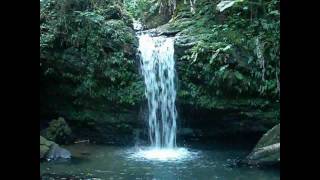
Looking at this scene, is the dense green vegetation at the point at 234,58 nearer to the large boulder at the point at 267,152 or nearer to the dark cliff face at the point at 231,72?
the dark cliff face at the point at 231,72

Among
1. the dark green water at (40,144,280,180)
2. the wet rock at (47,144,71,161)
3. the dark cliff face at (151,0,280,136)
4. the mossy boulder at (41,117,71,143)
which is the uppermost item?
the dark cliff face at (151,0,280,136)

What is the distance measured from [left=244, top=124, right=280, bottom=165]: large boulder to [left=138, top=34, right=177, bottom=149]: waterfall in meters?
3.35

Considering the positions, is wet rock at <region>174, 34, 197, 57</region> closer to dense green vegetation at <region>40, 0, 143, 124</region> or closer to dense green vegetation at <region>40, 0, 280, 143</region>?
dense green vegetation at <region>40, 0, 280, 143</region>

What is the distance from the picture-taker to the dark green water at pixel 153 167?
29.9ft

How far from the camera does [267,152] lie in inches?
385

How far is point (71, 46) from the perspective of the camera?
12547 mm

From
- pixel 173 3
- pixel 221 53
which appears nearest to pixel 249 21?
pixel 221 53

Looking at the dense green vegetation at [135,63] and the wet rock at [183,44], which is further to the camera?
the wet rock at [183,44]

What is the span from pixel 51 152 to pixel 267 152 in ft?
16.4

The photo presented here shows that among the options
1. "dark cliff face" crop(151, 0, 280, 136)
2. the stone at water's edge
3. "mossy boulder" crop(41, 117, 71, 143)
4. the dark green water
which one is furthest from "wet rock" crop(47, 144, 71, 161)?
"dark cliff face" crop(151, 0, 280, 136)

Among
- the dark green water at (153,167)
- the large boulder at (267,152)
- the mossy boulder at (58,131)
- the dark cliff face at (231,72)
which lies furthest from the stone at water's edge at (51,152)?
the large boulder at (267,152)

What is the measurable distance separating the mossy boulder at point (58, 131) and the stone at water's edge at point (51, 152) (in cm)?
153

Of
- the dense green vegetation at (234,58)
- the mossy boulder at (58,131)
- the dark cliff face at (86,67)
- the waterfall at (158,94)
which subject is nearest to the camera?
the dense green vegetation at (234,58)

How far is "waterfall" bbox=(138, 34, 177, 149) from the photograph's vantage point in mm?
12938
